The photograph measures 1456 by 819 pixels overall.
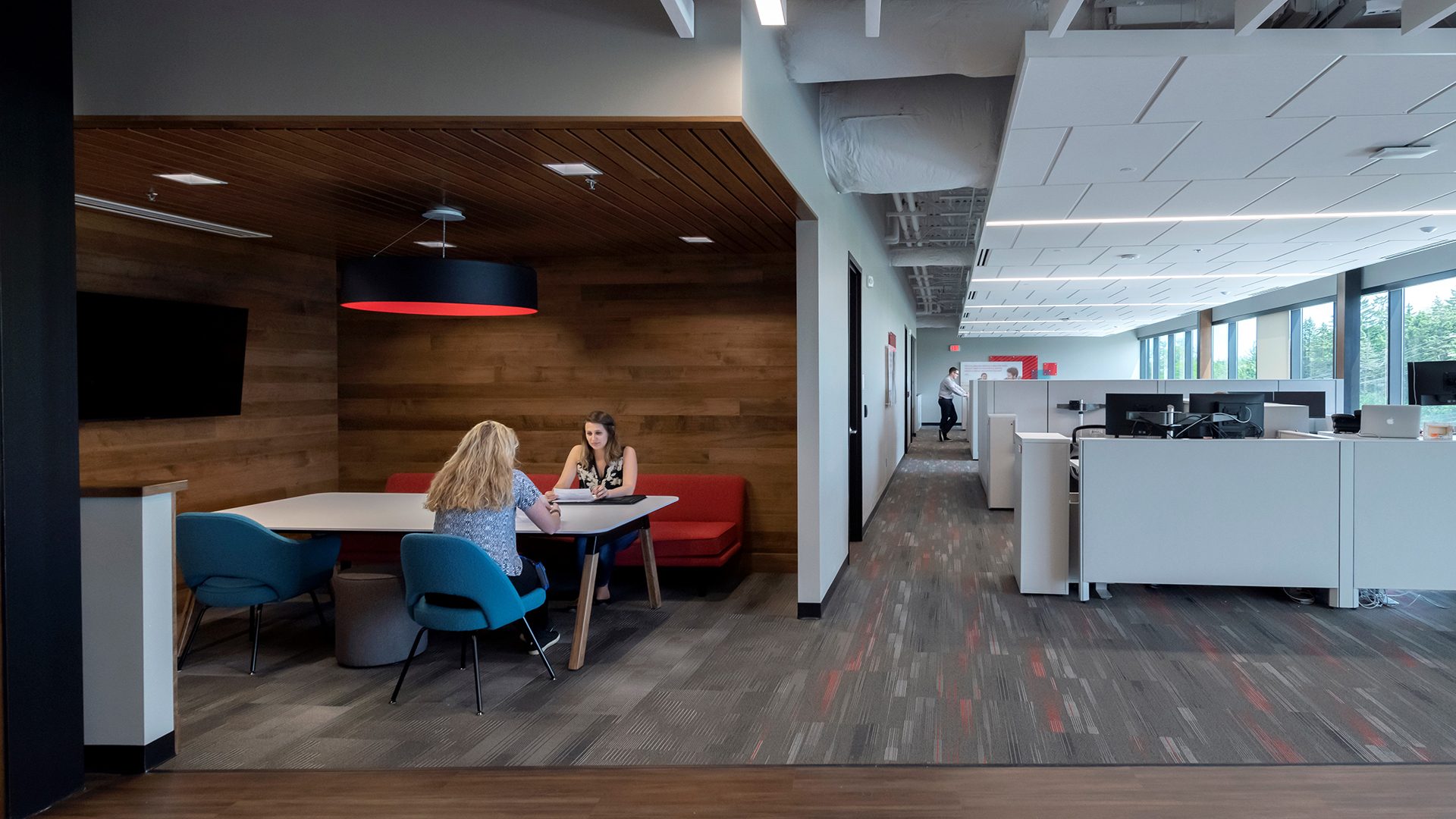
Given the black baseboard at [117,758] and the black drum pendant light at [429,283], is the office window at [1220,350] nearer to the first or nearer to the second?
the black drum pendant light at [429,283]

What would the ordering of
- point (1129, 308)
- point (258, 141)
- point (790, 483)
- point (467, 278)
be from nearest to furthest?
point (258, 141), point (467, 278), point (790, 483), point (1129, 308)

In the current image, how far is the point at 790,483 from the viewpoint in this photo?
674 cm

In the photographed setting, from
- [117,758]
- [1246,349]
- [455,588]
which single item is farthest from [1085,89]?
[1246,349]

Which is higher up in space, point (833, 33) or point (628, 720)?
point (833, 33)

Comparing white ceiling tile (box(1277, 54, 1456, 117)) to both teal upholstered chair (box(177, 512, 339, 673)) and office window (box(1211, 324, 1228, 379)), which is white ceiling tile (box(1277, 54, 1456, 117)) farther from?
office window (box(1211, 324, 1228, 379))

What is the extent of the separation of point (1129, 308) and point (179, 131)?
1527 cm

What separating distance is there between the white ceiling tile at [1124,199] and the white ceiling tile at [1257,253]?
2419 mm

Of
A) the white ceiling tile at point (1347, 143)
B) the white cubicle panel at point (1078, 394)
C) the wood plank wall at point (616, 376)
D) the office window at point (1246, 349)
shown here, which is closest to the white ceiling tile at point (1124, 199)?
the white ceiling tile at point (1347, 143)

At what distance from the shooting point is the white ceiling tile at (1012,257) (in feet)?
28.0

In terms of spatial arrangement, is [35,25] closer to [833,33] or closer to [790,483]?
[833,33]

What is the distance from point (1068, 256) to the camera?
28.9ft

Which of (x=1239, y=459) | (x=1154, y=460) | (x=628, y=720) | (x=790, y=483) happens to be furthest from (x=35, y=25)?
(x=1239, y=459)

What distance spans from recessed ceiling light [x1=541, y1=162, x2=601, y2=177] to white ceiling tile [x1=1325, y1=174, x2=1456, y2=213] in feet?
16.4

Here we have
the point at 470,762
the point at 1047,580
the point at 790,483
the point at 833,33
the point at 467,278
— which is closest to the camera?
the point at 470,762
